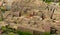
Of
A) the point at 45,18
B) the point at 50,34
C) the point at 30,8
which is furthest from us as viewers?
the point at 30,8

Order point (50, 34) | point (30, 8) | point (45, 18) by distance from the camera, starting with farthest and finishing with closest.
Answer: point (30, 8) < point (45, 18) < point (50, 34)

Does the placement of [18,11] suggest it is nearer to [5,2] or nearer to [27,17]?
[27,17]

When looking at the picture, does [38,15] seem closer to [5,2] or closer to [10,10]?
[10,10]

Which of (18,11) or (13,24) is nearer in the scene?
(13,24)

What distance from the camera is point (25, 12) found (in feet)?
20.3

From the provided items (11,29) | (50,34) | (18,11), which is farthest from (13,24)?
(50,34)

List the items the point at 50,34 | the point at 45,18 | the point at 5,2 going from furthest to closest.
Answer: the point at 5,2 < the point at 45,18 < the point at 50,34

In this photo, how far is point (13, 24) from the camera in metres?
5.70

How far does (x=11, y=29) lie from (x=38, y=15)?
0.83 meters

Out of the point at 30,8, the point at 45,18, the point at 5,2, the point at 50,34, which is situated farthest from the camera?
the point at 5,2

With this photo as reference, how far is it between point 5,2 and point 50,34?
1.88 metres

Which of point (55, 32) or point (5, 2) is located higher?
point (5, 2)

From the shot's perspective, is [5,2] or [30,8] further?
[5,2]

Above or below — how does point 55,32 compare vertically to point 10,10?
below
